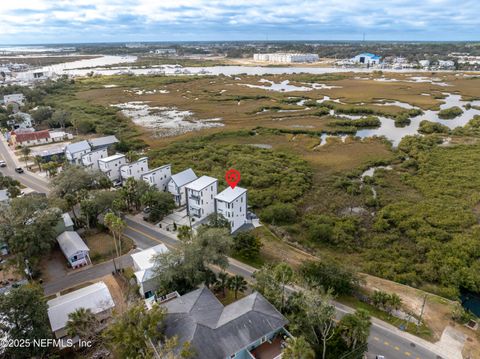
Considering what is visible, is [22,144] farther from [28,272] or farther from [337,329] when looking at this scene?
[337,329]

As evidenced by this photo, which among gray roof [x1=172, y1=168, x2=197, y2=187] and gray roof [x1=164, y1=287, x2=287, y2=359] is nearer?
gray roof [x1=164, y1=287, x2=287, y2=359]

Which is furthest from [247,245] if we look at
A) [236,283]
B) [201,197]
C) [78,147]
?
[78,147]

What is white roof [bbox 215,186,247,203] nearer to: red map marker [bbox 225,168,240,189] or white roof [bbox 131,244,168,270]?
white roof [bbox 131,244,168,270]

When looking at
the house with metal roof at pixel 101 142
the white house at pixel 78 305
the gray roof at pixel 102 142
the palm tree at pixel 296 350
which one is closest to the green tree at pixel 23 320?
the white house at pixel 78 305

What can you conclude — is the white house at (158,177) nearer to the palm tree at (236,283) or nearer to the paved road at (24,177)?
the paved road at (24,177)

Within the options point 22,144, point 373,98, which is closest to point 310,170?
point 22,144

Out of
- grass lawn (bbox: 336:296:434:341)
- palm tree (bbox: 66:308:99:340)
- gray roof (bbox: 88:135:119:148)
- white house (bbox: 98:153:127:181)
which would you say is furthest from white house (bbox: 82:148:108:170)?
grass lawn (bbox: 336:296:434:341)

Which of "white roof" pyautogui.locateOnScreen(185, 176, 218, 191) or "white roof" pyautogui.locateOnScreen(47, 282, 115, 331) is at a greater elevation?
"white roof" pyautogui.locateOnScreen(185, 176, 218, 191)
